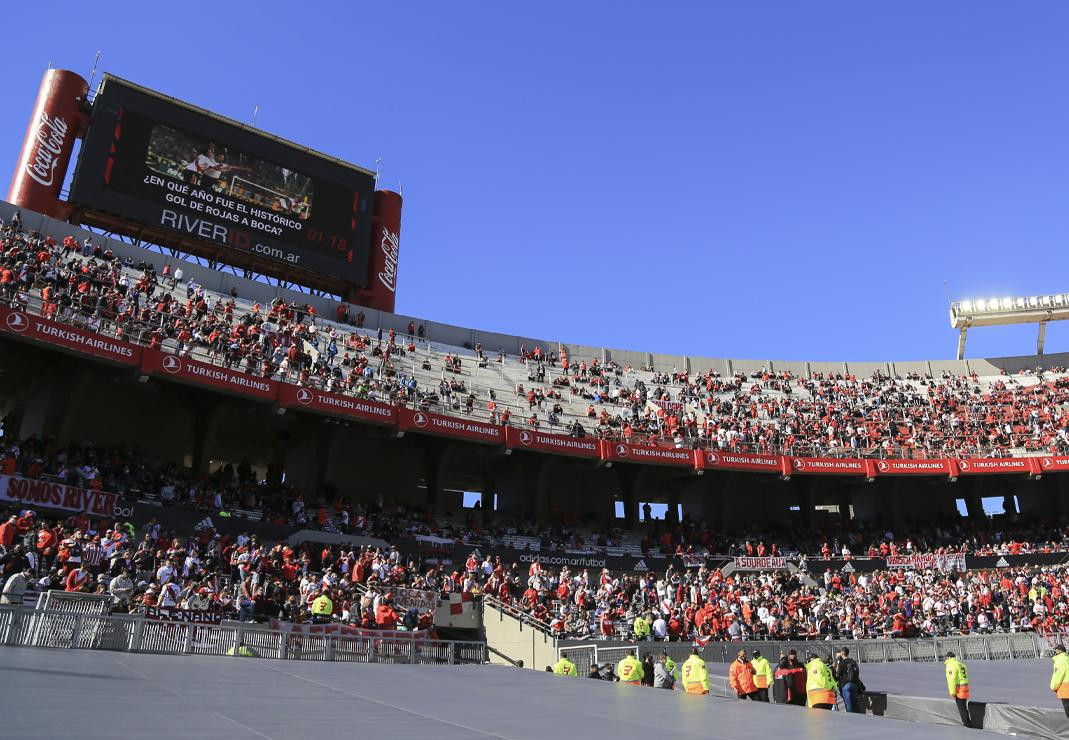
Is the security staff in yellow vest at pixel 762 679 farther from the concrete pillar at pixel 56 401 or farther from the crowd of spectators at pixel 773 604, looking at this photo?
the concrete pillar at pixel 56 401

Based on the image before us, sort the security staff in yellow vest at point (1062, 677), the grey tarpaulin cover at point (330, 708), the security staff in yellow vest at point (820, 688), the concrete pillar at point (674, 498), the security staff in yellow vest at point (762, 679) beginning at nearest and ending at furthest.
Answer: the grey tarpaulin cover at point (330, 708), the security staff in yellow vest at point (820, 688), the security staff in yellow vest at point (1062, 677), the security staff in yellow vest at point (762, 679), the concrete pillar at point (674, 498)

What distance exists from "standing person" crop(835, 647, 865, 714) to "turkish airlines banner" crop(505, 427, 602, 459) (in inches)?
835

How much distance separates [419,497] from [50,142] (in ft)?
76.1

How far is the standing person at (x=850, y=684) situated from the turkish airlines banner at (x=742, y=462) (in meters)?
24.1

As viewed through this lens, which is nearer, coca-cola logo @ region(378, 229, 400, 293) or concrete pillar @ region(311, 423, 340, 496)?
concrete pillar @ region(311, 423, 340, 496)

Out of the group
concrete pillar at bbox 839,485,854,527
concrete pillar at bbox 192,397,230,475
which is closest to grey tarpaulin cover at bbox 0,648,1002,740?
concrete pillar at bbox 192,397,230,475

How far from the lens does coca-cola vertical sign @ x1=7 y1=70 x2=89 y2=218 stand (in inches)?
1378

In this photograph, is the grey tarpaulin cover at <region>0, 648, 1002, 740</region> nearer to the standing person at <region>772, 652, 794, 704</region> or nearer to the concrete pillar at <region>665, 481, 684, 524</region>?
the standing person at <region>772, 652, 794, 704</region>

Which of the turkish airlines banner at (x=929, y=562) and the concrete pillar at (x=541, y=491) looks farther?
the concrete pillar at (x=541, y=491)

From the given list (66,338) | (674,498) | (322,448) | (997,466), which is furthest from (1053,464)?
(66,338)

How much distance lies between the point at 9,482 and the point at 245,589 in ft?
27.7

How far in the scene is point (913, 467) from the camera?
39.2 m

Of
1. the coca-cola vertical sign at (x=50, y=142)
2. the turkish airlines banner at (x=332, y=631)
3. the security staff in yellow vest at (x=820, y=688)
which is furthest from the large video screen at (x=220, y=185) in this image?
the security staff in yellow vest at (x=820, y=688)

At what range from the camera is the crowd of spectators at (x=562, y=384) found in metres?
29.1
